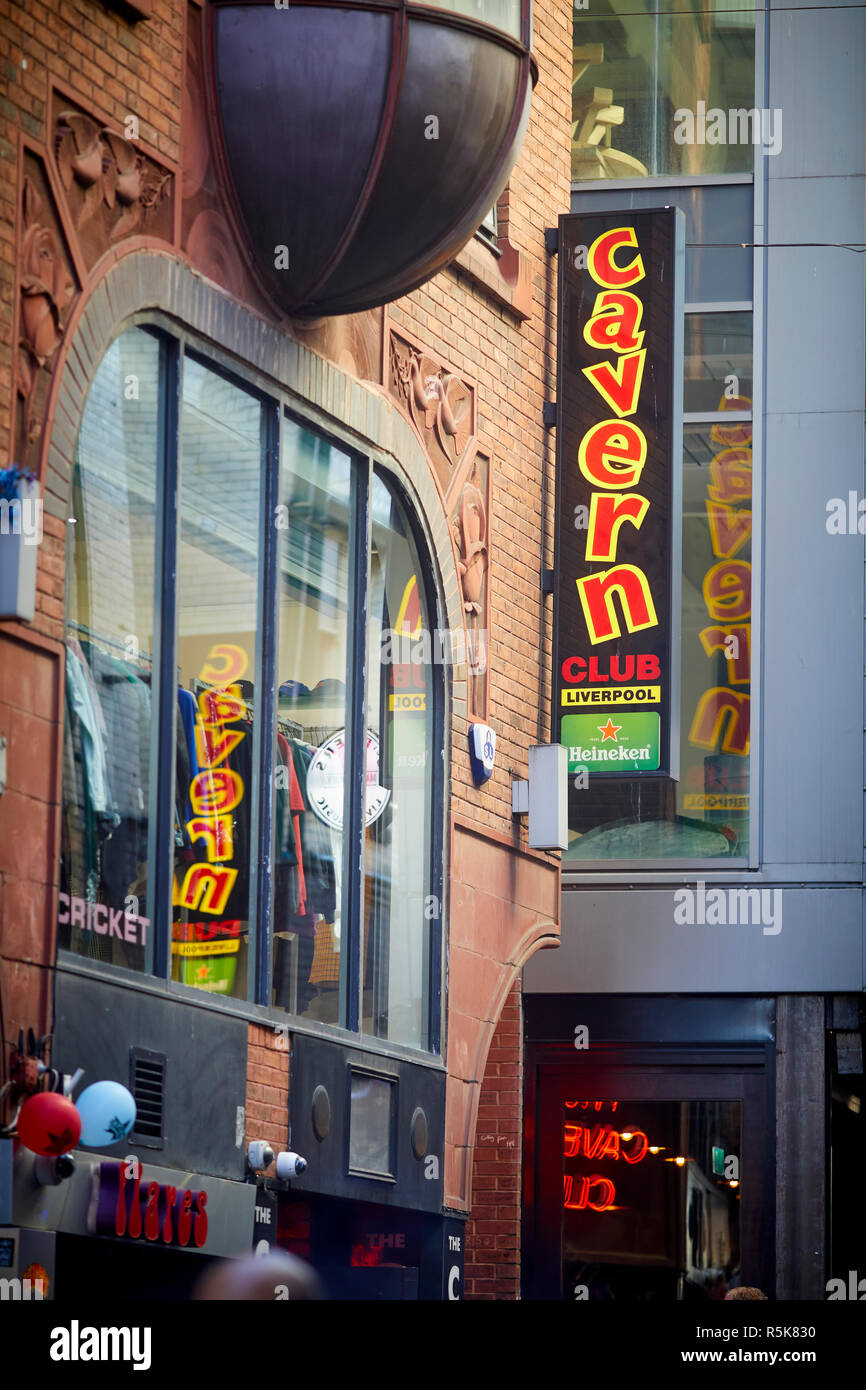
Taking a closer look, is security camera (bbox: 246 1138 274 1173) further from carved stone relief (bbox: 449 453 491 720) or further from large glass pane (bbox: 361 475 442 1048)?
carved stone relief (bbox: 449 453 491 720)

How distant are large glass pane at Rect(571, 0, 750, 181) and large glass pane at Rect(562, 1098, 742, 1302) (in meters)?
7.39

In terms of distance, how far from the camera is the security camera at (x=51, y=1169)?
941 cm

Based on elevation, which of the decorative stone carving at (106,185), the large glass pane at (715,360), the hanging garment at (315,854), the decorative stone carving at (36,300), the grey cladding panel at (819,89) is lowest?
the hanging garment at (315,854)

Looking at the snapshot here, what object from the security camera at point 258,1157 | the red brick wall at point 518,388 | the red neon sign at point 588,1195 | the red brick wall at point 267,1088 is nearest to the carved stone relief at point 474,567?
the red brick wall at point 518,388

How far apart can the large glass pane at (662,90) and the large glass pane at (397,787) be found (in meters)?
6.27

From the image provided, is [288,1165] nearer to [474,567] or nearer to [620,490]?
[474,567]

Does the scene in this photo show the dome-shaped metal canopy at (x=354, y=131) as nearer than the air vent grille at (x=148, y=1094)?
Answer: No

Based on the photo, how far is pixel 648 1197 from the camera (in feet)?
58.7

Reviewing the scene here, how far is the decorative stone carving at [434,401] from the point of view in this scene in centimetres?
1378

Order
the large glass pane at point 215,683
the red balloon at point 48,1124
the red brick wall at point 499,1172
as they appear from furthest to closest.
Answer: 1. the red brick wall at point 499,1172
2. the large glass pane at point 215,683
3. the red balloon at point 48,1124

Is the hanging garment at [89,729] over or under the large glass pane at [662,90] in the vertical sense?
under

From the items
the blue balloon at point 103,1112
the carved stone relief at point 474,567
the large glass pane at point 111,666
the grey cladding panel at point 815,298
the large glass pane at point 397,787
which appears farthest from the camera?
the grey cladding panel at point 815,298

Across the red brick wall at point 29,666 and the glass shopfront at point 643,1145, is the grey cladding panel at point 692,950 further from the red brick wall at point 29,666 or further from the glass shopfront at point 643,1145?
the red brick wall at point 29,666
